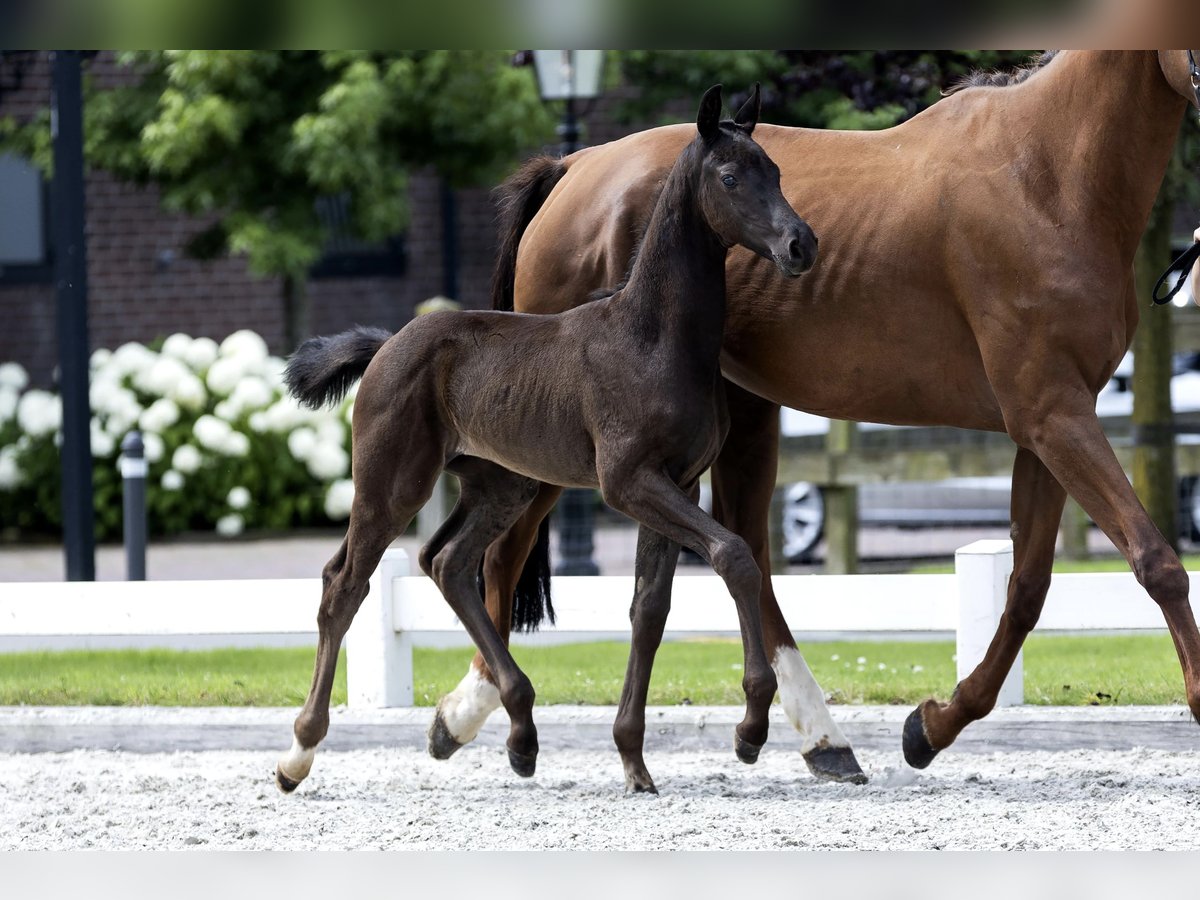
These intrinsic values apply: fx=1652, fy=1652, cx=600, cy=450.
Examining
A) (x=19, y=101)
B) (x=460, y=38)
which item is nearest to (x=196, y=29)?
(x=460, y=38)

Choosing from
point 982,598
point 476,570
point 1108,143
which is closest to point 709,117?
point 1108,143

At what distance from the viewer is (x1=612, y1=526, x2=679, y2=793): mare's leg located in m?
4.98

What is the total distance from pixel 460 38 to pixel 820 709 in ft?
12.4

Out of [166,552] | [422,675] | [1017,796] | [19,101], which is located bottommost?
[166,552]

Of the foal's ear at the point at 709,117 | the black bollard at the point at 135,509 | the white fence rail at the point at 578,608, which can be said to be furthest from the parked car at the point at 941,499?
the foal's ear at the point at 709,117

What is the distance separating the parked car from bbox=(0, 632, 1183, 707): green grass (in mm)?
3865

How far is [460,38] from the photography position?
200 cm

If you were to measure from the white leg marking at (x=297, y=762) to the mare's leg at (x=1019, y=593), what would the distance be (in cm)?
193

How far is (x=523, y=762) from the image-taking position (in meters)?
4.98

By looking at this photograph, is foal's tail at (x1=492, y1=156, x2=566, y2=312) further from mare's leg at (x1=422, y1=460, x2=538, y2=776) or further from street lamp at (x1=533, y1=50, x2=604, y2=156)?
street lamp at (x1=533, y1=50, x2=604, y2=156)

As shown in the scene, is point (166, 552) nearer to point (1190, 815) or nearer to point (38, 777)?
point (38, 777)

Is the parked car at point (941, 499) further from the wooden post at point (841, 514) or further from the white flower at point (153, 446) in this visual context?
the white flower at point (153, 446)

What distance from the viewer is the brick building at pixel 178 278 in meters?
16.9

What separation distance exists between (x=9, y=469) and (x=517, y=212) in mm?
9752
